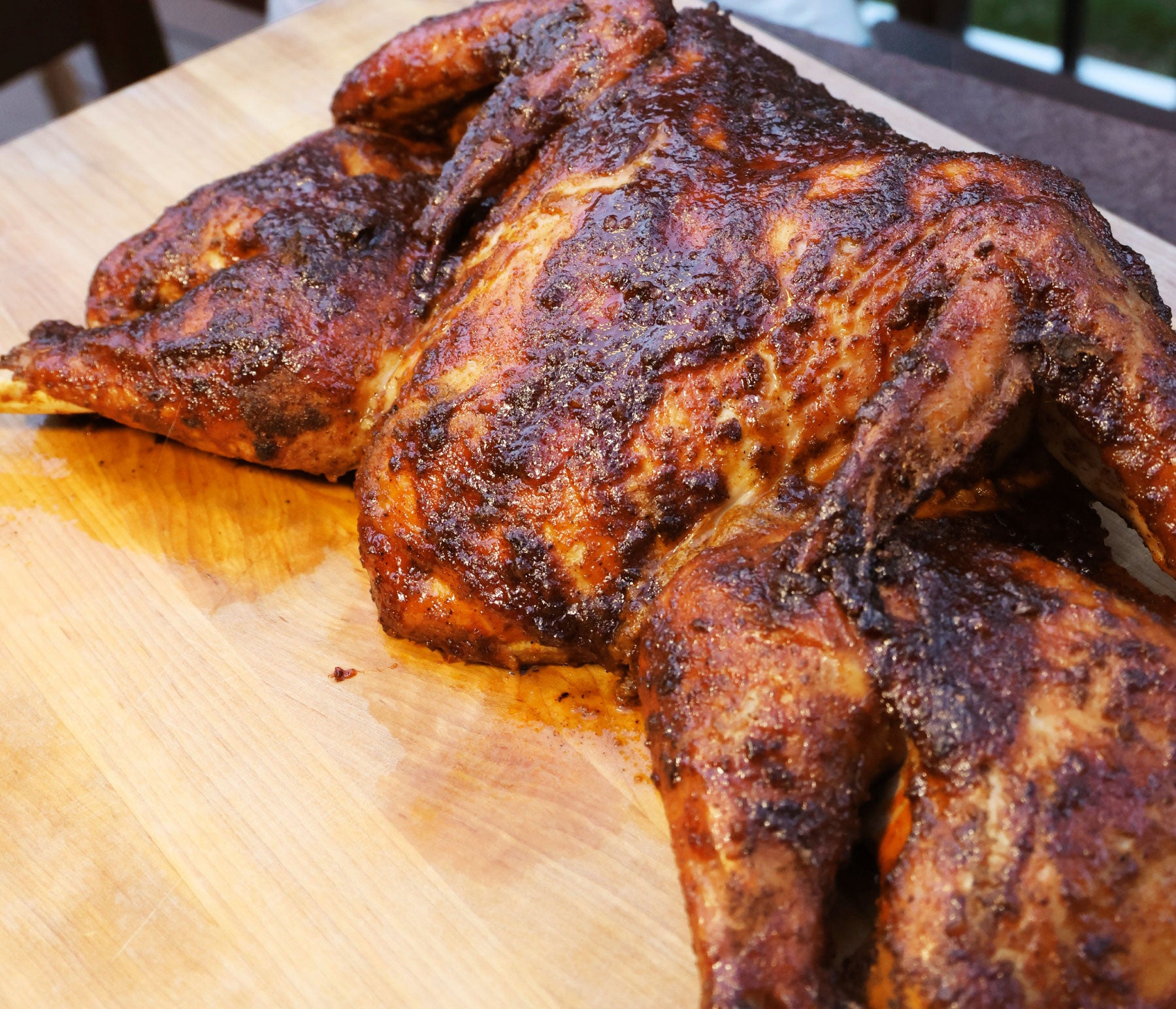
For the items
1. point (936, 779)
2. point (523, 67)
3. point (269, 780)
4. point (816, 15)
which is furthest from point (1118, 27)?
point (269, 780)

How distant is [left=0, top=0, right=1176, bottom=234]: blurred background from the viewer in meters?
3.92

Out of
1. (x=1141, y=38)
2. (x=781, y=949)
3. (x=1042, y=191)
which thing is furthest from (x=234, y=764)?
(x=1141, y=38)

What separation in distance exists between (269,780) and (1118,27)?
5.64 m

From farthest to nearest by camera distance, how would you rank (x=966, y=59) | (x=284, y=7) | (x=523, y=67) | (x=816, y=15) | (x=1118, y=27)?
(x=1118, y=27) < (x=284, y=7) < (x=816, y=15) < (x=966, y=59) < (x=523, y=67)

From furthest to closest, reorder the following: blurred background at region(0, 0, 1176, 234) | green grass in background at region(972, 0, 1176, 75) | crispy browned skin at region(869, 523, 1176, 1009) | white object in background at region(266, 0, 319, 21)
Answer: green grass in background at region(972, 0, 1176, 75)
white object in background at region(266, 0, 319, 21)
blurred background at region(0, 0, 1176, 234)
crispy browned skin at region(869, 523, 1176, 1009)

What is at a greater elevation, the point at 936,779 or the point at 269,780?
the point at 936,779

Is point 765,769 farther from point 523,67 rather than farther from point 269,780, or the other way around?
point 523,67

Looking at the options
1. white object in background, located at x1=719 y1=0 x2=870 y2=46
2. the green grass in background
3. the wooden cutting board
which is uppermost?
white object in background, located at x1=719 y1=0 x2=870 y2=46

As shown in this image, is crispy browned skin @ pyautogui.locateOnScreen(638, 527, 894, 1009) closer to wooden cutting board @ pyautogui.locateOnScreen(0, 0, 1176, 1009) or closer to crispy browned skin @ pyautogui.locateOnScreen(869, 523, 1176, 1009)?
crispy browned skin @ pyautogui.locateOnScreen(869, 523, 1176, 1009)

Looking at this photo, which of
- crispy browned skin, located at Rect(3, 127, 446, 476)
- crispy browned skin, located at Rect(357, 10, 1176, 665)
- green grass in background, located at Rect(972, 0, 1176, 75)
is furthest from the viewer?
green grass in background, located at Rect(972, 0, 1176, 75)

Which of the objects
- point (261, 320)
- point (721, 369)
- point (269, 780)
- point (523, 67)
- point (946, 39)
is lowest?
point (269, 780)

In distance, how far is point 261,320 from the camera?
2604 millimetres

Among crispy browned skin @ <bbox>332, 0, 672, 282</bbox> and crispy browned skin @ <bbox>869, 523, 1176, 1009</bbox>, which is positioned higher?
crispy browned skin @ <bbox>332, 0, 672, 282</bbox>

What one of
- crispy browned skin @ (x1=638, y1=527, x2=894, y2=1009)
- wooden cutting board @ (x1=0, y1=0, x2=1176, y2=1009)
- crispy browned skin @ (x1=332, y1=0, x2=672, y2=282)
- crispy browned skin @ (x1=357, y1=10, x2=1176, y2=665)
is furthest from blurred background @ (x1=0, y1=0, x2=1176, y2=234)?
crispy browned skin @ (x1=638, y1=527, x2=894, y2=1009)
